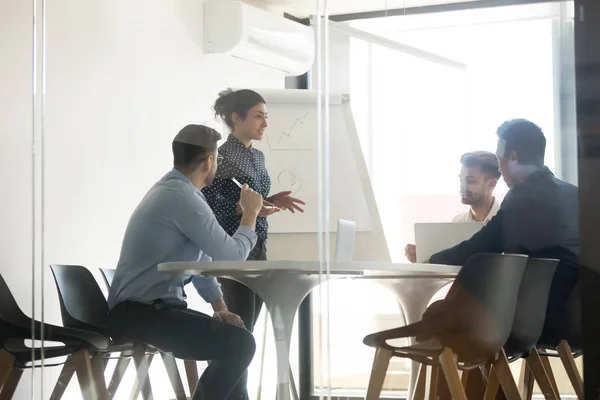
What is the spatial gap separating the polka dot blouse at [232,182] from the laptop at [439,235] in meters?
0.60

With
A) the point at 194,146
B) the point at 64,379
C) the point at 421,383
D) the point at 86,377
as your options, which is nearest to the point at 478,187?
the point at 421,383

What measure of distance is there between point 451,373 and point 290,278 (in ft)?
2.30

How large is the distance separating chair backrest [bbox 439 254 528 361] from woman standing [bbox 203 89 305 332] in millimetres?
710

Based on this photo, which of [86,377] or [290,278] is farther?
[86,377]

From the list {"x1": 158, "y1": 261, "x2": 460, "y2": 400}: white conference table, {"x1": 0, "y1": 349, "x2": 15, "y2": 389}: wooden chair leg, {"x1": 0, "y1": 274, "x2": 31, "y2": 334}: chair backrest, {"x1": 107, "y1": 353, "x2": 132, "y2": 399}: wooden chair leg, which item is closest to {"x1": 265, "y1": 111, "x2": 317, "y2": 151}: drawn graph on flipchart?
{"x1": 158, "y1": 261, "x2": 460, "y2": 400}: white conference table

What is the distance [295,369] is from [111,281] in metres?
0.83

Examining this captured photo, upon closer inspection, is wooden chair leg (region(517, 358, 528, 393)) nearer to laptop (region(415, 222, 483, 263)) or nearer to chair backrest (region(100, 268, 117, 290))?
laptop (region(415, 222, 483, 263))

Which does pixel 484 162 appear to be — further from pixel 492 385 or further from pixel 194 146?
pixel 194 146

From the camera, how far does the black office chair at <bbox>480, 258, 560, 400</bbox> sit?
9.77 ft

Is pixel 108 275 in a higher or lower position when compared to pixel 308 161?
lower

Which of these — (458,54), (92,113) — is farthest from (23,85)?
(458,54)

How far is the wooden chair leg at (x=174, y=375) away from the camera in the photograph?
3.22 meters

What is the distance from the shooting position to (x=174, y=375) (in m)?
3.23

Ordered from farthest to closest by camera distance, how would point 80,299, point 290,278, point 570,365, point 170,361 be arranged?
1. point 80,299
2. point 170,361
3. point 290,278
4. point 570,365
